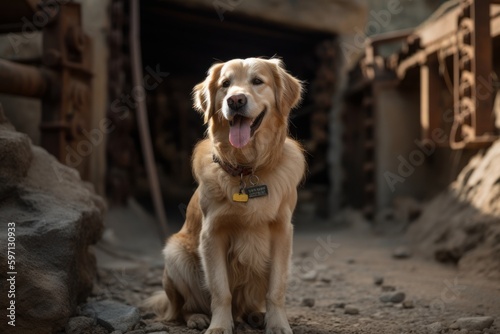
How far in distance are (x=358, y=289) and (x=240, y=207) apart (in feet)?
5.93

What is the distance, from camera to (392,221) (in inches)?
274

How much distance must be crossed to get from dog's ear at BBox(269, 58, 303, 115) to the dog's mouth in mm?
191

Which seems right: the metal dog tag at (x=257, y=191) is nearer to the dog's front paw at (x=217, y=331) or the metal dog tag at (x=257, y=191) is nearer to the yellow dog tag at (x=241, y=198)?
the yellow dog tag at (x=241, y=198)

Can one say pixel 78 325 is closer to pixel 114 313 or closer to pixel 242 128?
pixel 114 313

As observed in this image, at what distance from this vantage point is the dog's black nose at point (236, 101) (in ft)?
9.50

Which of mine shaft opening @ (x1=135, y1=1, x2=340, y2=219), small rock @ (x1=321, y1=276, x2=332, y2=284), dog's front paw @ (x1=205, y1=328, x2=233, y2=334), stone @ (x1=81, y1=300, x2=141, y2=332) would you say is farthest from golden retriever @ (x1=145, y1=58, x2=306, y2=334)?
mine shaft opening @ (x1=135, y1=1, x2=340, y2=219)

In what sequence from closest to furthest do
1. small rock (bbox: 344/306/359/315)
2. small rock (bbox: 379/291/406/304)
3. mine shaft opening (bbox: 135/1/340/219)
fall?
small rock (bbox: 344/306/359/315), small rock (bbox: 379/291/406/304), mine shaft opening (bbox: 135/1/340/219)

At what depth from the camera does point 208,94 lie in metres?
3.30

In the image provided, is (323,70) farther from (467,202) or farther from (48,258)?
(48,258)

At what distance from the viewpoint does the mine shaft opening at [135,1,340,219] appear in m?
8.35

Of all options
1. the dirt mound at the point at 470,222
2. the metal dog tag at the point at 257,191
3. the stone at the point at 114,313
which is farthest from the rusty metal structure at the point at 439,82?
the stone at the point at 114,313

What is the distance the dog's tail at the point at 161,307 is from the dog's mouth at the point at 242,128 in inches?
48.7

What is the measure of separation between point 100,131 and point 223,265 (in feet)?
13.1

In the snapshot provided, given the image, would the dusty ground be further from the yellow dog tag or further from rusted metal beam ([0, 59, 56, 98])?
rusted metal beam ([0, 59, 56, 98])
